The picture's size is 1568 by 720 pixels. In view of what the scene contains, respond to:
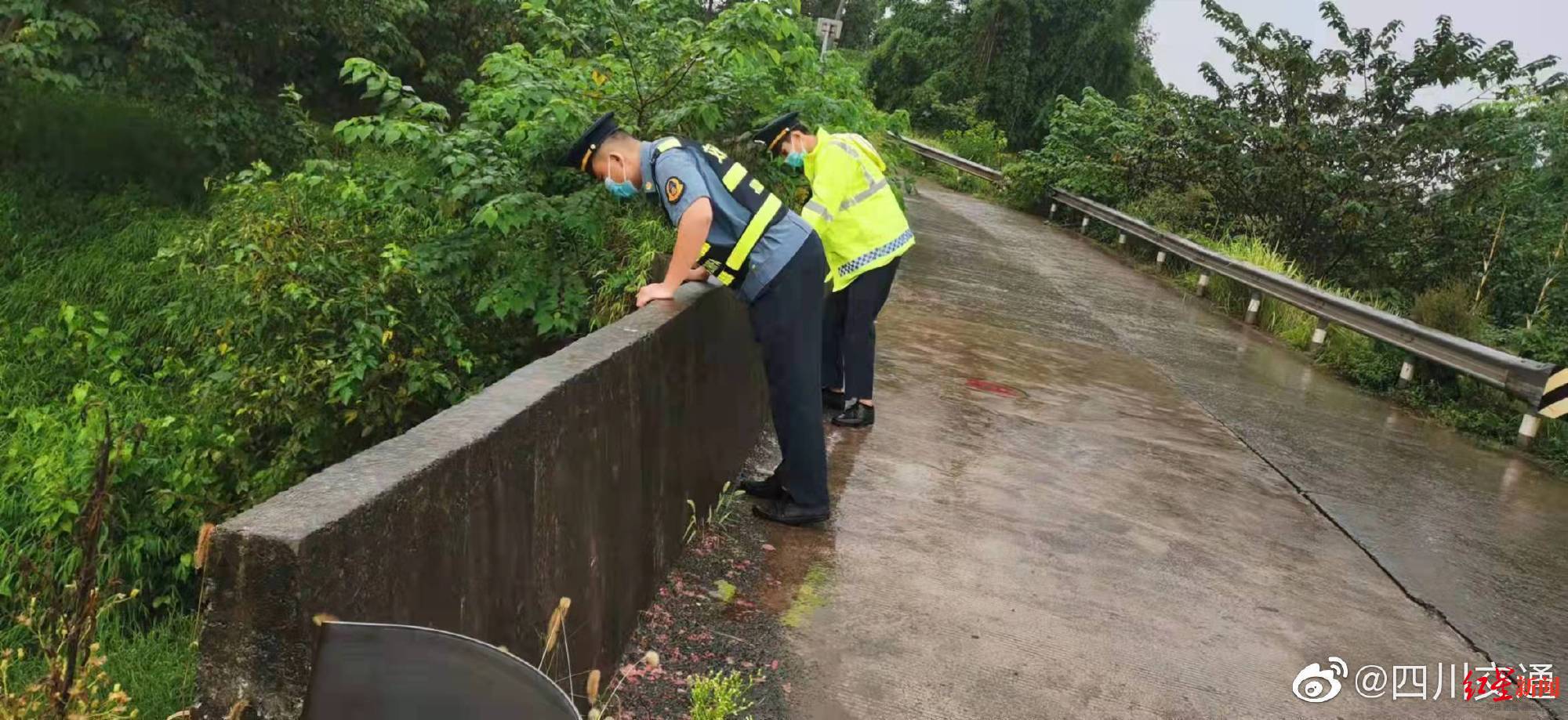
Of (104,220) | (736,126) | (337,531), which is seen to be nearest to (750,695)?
(337,531)

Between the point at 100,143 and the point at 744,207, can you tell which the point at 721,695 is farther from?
the point at 100,143

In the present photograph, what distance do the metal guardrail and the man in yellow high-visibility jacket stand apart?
435 cm

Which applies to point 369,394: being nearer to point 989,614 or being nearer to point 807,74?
point 989,614

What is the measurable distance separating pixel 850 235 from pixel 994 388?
247 cm

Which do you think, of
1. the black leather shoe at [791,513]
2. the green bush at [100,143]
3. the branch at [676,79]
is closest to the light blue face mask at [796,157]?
the branch at [676,79]

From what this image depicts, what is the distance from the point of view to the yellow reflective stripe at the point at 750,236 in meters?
4.40

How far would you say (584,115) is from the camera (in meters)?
5.75

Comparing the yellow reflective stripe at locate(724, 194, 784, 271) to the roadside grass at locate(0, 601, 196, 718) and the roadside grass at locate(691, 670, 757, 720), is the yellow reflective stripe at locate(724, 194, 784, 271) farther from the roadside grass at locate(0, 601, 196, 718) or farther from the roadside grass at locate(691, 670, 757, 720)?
the roadside grass at locate(0, 601, 196, 718)

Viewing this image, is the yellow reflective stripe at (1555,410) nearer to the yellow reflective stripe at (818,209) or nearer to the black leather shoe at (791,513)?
the yellow reflective stripe at (818,209)

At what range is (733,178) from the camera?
4.42 meters

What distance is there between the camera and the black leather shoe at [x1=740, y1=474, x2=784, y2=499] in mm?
5172

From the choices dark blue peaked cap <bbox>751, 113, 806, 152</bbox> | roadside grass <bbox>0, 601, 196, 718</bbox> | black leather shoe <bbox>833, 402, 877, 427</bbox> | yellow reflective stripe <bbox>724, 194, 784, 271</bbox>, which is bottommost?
roadside grass <bbox>0, 601, 196, 718</bbox>

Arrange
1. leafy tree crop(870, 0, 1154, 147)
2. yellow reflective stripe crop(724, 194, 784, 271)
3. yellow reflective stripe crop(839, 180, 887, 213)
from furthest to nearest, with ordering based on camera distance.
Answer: leafy tree crop(870, 0, 1154, 147) < yellow reflective stripe crop(839, 180, 887, 213) < yellow reflective stripe crop(724, 194, 784, 271)

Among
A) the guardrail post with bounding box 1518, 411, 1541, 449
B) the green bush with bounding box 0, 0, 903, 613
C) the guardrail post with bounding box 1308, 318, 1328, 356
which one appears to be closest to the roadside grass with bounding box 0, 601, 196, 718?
the green bush with bounding box 0, 0, 903, 613
